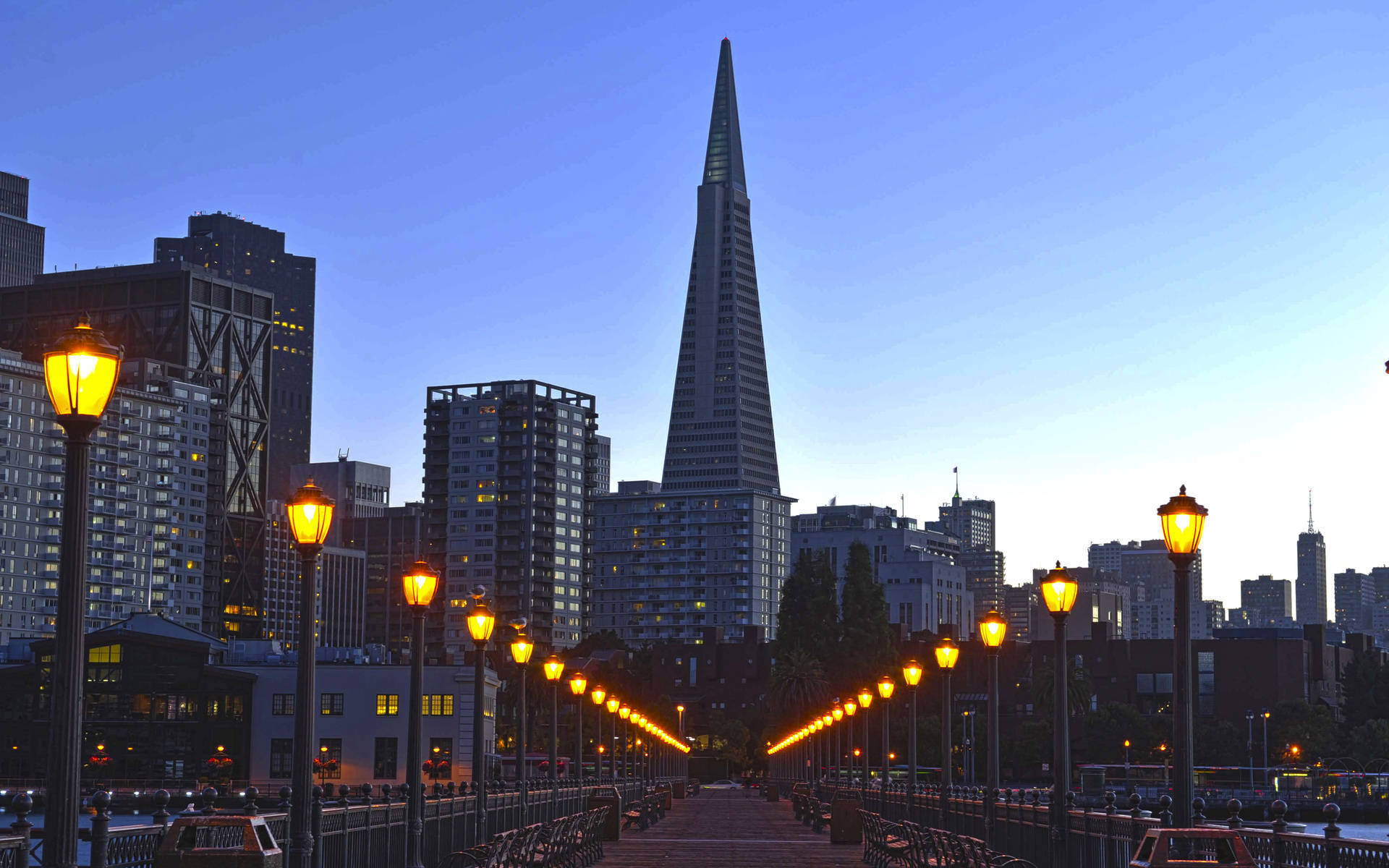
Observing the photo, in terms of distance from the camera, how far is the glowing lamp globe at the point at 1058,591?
25.9 m

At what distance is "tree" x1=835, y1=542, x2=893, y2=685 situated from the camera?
518 ft

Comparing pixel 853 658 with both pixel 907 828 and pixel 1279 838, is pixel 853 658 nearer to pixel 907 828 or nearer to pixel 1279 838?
pixel 907 828

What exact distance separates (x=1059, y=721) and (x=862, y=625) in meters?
137

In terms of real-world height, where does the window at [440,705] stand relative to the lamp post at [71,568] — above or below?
below

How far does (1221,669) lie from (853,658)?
3332 cm

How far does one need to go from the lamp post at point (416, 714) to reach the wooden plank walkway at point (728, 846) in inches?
456

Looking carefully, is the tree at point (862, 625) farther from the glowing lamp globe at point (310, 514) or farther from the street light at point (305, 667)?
the glowing lamp globe at point (310, 514)

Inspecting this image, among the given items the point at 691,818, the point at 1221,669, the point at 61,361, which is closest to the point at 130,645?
the point at 691,818

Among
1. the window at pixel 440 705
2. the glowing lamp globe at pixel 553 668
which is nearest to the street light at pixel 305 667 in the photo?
the glowing lamp globe at pixel 553 668

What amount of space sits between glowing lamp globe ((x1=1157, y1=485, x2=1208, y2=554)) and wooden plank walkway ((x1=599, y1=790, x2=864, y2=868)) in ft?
60.6

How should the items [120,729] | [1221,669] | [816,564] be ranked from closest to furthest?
[120,729] < [1221,669] < [816,564]

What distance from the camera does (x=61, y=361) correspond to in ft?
43.5

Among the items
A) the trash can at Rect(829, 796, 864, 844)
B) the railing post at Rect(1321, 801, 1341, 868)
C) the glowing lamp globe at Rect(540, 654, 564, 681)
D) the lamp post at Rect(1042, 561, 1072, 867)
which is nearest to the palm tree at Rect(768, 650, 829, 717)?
the trash can at Rect(829, 796, 864, 844)

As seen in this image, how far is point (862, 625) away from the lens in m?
162
